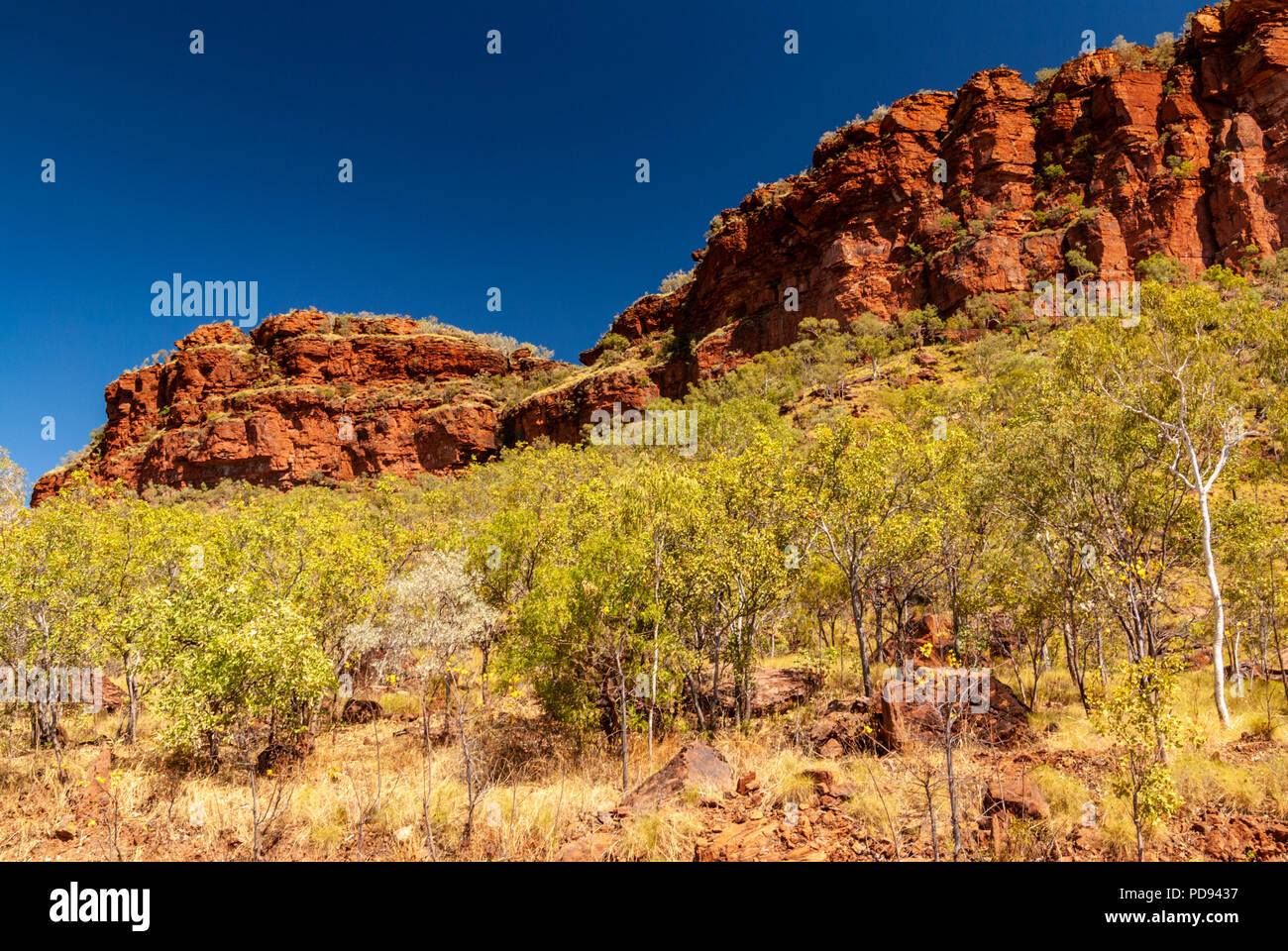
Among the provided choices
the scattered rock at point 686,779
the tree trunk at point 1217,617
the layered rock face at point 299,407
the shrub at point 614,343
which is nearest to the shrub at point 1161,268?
the tree trunk at point 1217,617

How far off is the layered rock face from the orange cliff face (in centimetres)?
30

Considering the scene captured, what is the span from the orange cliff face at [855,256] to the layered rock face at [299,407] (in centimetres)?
30

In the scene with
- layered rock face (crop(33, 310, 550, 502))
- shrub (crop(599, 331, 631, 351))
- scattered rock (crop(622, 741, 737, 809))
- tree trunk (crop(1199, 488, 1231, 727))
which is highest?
shrub (crop(599, 331, 631, 351))

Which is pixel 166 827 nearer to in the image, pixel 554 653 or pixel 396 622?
pixel 396 622

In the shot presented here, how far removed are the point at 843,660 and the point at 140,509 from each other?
25260 millimetres

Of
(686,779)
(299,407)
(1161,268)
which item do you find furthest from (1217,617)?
(299,407)

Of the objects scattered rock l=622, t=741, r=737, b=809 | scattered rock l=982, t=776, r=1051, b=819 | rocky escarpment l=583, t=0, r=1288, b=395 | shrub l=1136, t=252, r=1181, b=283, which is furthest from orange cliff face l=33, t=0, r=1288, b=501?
scattered rock l=622, t=741, r=737, b=809

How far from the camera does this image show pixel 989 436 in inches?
779

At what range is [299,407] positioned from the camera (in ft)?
266

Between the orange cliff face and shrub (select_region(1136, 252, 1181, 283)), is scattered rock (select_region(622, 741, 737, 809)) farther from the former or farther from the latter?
shrub (select_region(1136, 252, 1181, 283))

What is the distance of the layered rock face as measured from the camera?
78.1m

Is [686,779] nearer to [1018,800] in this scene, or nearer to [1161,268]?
[1018,800]

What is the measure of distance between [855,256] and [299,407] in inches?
3106

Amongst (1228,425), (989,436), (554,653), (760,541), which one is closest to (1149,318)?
(1228,425)
